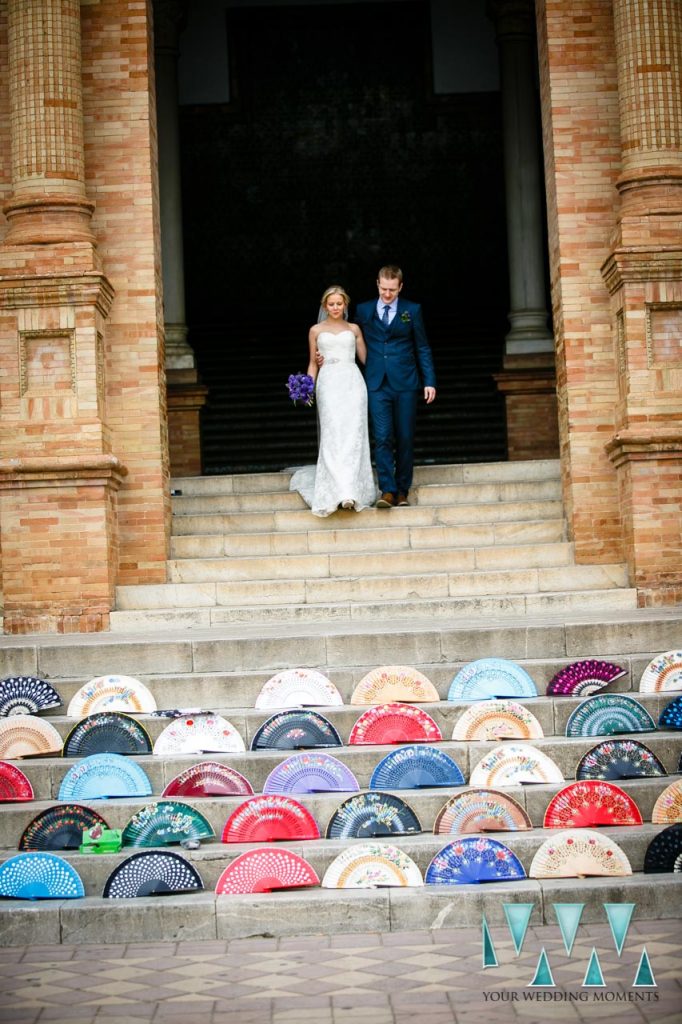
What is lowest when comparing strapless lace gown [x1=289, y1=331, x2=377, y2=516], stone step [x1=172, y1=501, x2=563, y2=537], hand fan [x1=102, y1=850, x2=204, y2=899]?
hand fan [x1=102, y1=850, x2=204, y2=899]

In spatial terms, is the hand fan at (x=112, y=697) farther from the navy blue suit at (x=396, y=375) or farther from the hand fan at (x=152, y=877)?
the navy blue suit at (x=396, y=375)

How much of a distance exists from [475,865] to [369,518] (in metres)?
5.15

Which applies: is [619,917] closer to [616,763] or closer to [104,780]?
[616,763]

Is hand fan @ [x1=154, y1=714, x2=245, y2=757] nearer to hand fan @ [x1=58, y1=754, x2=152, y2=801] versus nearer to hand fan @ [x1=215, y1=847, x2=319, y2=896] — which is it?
hand fan @ [x1=58, y1=754, x2=152, y2=801]

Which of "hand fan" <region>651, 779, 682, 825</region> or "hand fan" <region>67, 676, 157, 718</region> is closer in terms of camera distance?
"hand fan" <region>651, 779, 682, 825</region>

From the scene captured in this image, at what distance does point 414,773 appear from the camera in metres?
7.84

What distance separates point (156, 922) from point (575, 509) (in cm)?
556

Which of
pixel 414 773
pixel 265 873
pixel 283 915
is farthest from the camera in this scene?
pixel 414 773

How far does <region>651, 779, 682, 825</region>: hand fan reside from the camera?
7.42 metres

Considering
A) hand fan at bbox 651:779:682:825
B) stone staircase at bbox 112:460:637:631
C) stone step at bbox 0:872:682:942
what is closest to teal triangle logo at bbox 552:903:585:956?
stone step at bbox 0:872:682:942

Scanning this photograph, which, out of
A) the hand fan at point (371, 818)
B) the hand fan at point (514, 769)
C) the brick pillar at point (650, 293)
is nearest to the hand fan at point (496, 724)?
the hand fan at point (514, 769)

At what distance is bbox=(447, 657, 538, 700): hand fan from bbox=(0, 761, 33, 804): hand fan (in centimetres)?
238

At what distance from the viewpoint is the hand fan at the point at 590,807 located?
24.4ft

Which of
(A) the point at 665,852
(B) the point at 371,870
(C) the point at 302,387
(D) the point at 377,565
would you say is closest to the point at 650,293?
(D) the point at 377,565
